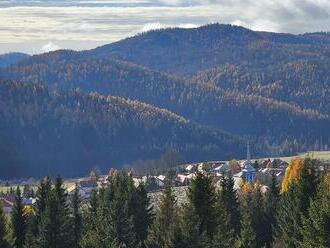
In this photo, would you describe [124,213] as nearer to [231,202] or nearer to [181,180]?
[231,202]

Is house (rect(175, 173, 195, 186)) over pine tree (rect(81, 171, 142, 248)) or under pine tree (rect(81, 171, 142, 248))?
under

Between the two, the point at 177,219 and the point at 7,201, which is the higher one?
the point at 177,219

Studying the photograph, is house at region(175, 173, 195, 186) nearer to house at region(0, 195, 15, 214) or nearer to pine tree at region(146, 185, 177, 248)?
house at region(0, 195, 15, 214)

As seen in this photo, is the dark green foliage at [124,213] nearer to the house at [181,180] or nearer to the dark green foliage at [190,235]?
the dark green foliage at [190,235]

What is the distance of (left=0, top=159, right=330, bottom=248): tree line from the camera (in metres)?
42.4

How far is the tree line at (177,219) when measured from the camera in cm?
4241

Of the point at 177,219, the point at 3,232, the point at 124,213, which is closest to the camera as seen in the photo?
the point at 177,219

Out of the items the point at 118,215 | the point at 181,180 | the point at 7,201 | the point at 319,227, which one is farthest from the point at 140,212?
the point at 181,180

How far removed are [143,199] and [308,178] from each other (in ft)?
53.2

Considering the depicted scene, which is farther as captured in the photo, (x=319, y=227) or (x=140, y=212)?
(x=140, y=212)

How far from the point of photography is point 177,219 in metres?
47.3

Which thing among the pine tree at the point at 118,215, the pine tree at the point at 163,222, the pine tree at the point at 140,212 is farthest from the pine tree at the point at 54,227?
the pine tree at the point at 140,212

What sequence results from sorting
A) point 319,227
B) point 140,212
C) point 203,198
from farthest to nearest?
1. point 140,212
2. point 203,198
3. point 319,227

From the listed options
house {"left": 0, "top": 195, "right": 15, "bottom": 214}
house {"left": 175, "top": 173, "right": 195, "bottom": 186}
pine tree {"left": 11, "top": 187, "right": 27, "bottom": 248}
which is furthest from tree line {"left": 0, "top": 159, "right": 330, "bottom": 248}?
house {"left": 175, "top": 173, "right": 195, "bottom": 186}
